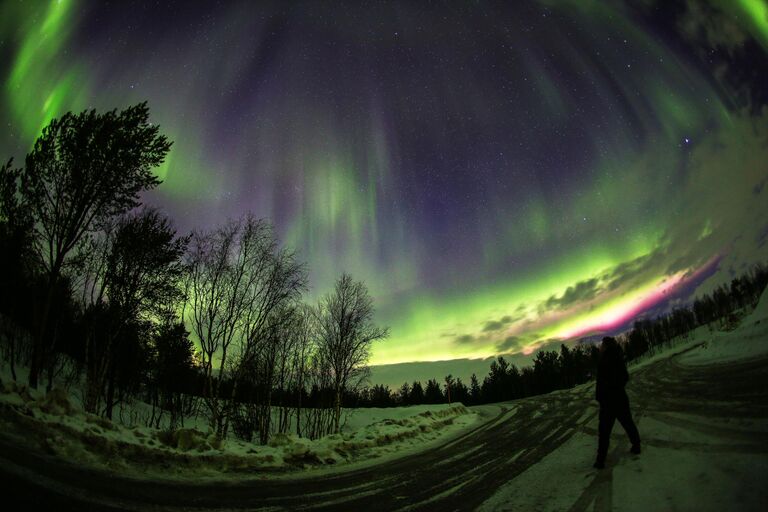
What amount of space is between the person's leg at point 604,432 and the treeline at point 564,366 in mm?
88586

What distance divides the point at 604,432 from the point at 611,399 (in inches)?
21.0

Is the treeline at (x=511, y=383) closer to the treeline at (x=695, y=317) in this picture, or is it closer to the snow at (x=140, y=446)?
the treeline at (x=695, y=317)

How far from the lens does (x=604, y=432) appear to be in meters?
5.04

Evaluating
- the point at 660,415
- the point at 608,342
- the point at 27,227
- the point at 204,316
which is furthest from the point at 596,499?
the point at 27,227

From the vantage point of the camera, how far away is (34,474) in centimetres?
450

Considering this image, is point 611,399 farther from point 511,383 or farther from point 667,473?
point 511,383

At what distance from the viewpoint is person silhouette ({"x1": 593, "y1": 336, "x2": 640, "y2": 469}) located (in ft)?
16.3

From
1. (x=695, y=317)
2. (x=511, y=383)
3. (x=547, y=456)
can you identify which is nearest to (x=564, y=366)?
(x=511, y=383)

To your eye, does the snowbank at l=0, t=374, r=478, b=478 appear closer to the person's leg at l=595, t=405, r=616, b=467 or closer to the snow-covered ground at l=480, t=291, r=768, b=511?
the snow-covered ground at l=480, t=291, r=768, b=511

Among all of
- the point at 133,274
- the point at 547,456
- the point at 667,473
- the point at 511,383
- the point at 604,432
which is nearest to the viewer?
the point at 667,473

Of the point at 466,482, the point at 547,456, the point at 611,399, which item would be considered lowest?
the point at 547,456

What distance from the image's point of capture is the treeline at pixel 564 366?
3885 inches

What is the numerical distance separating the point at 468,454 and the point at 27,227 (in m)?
20.3

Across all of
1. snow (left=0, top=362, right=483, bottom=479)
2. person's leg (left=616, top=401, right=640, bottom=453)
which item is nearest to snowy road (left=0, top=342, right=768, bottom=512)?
person's leg (left=616, top=401, right=640, bottom=453)
